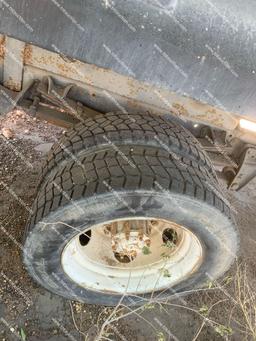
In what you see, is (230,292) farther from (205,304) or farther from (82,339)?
(82,339)

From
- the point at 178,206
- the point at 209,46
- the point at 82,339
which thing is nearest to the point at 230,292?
the point at 82,339

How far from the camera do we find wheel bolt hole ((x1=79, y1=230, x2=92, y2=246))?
360cm

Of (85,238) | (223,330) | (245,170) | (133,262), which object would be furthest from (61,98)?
(223,330)

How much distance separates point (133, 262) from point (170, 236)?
13.3 inches

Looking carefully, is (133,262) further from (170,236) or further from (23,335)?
(23,335)

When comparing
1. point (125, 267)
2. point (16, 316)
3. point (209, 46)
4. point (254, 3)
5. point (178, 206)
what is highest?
point (254, 3)

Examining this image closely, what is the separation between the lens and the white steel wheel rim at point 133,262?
3.45m

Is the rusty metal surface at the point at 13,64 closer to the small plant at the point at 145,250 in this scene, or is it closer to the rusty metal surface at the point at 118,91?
the rusty metal surface at the point at 118,91

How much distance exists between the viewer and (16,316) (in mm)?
3658

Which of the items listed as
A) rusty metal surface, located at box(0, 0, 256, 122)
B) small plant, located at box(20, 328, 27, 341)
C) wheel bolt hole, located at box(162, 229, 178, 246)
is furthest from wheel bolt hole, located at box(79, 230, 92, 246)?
rusty metal surface, located at box(0, 0, 256, 122)

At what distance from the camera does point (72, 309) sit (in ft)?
12.5

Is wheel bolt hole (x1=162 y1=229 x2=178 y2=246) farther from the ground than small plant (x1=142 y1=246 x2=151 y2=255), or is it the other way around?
wheel bolt hole (x1=162 y1=229 x2=178 y2=246)

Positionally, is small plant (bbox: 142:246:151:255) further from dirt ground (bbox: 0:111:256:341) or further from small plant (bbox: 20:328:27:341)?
small plant (bbox: 20:328:27:341)

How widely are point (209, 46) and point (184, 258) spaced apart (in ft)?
5.44
